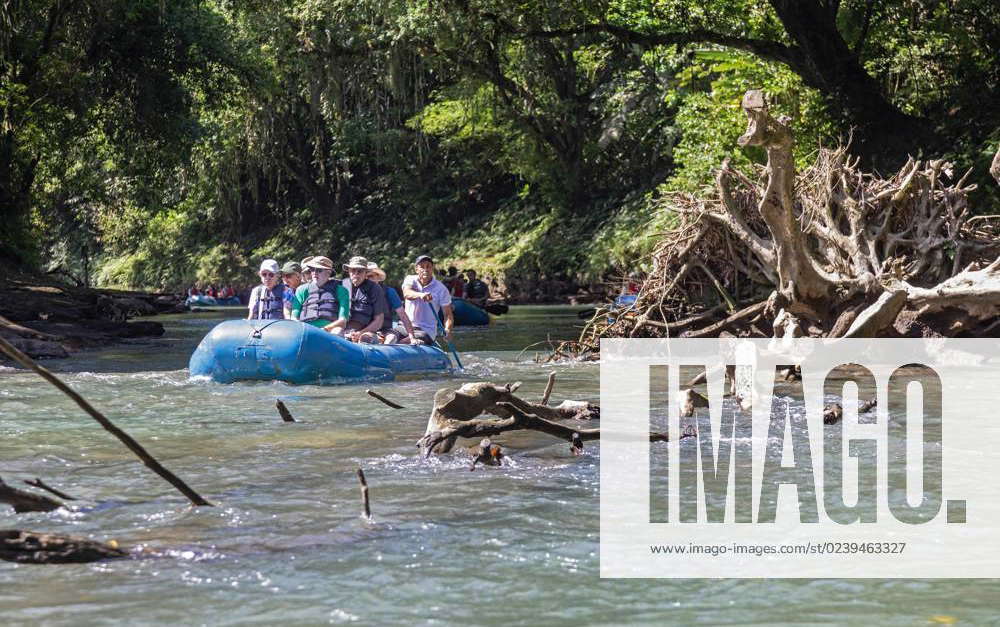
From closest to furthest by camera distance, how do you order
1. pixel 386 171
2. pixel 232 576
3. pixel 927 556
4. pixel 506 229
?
pixel 232 576, pixel 927 556, pixel 506 229, pixel 386 171

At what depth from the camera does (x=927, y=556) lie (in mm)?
5727

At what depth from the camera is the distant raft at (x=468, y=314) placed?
27.9 metres

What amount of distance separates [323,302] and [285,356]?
127cm

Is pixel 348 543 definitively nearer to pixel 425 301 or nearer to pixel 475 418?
pixel 475 418

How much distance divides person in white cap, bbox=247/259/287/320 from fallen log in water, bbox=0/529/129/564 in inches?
375

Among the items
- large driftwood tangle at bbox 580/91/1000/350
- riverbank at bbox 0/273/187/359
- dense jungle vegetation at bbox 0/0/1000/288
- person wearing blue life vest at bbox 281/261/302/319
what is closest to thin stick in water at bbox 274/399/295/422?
person wearing blue life vest at bbox 281/261/302/319

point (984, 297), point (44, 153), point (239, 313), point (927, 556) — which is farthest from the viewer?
point (239, 313)

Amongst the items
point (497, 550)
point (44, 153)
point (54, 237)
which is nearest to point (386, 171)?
point (54, 237)

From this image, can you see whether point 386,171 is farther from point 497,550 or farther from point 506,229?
point 497,550

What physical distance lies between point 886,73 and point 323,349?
14.0 m

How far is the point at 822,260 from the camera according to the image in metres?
15.8

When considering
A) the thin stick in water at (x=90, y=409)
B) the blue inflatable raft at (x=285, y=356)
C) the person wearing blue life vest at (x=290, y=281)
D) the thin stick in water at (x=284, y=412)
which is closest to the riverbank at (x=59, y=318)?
the person wearing blue life vest at (x=290, y=281)

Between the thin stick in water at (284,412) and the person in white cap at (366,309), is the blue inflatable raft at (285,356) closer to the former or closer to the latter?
the person in white cap at (366,309)

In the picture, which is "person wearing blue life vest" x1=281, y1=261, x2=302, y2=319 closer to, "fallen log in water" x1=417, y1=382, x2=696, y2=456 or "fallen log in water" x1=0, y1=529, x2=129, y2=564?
"fallen log in water" x1=417, y1=382, x2=696, y2=456
